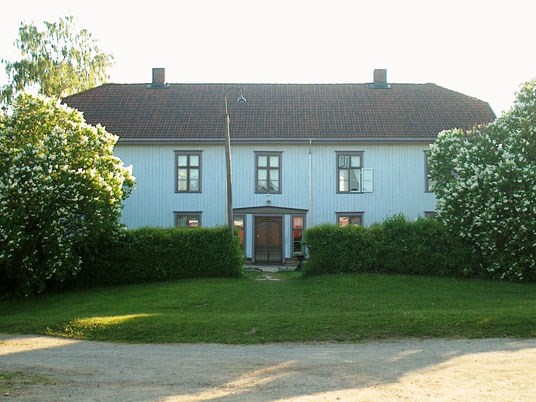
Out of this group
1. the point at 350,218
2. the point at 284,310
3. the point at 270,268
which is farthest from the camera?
the point at 350,218

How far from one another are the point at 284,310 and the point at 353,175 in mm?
15173

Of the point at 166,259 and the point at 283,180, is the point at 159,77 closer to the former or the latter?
the point at 283,180

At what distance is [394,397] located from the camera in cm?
895

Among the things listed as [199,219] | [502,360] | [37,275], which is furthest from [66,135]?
[502,360]

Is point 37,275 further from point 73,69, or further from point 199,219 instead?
point 73,69

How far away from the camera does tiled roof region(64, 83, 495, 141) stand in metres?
32.8

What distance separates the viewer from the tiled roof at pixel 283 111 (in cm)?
3278

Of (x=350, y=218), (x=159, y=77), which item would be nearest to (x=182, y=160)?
(x=159, y=77)

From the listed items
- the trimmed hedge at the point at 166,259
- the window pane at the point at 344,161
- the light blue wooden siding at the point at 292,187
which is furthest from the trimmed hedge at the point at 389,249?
the window pane at the point at 344,161

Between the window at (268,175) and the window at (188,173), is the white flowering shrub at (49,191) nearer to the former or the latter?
the window at (188,173)

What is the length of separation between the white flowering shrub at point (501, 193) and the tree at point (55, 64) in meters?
27.1

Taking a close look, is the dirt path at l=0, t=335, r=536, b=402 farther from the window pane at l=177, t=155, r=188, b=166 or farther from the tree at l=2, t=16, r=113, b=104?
the tree at l=2, t=16, r=113, b=104

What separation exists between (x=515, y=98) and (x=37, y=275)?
1634 centimetres

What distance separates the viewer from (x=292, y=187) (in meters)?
32.4
